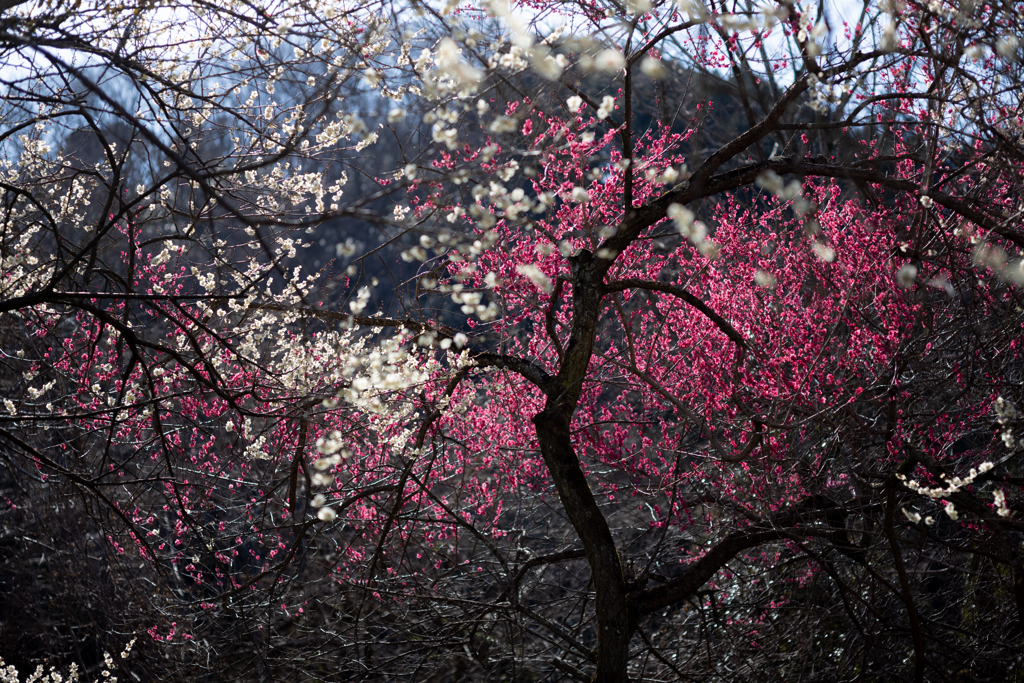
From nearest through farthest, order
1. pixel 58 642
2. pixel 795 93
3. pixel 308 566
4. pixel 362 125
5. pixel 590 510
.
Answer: pixel 362 125 → pixel 795 93 → pixel 590 510 → pixel 58 642 → pixel 308 566

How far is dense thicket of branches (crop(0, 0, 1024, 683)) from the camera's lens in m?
3.03

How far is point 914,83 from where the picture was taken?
183 inches

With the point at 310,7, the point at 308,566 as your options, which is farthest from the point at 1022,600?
the point at 308,566

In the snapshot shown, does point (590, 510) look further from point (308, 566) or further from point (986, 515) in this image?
point (308, 566)

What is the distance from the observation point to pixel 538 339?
241 inches

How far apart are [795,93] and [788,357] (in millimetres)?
1953

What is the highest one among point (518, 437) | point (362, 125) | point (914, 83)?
point (914, 83)

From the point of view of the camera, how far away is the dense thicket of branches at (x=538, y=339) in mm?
3025

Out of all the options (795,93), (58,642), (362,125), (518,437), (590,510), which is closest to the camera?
(362,125)

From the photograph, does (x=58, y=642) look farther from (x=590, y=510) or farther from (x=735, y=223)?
(x=735, y=223)

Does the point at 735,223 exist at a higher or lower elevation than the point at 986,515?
higher

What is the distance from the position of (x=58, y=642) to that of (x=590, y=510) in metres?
4.13

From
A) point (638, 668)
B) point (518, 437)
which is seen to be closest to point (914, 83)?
point (518, 437)

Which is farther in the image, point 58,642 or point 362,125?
point 58,642
